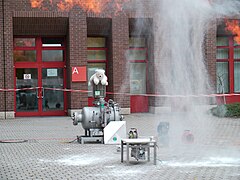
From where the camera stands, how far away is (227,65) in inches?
990

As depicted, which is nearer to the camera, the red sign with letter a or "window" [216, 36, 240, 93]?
the red sign with letter a

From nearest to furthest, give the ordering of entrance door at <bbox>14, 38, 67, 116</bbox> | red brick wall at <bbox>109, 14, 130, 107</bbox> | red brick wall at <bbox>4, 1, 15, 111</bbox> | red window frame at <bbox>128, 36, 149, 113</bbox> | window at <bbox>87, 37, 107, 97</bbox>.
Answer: red brick wall at <bbox>4, 1, 15, 111</bbox>, red brick wall at <bbox>109, 14, 130, 107</bbox>, entrance door at <bbox>14, 38, 67, 116</bbox>, window at <bbox>87, 37, 107, 97</bbox>, red window frame at <bbox>128, 36, 149, 113</bbox>

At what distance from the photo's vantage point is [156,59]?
23375mm

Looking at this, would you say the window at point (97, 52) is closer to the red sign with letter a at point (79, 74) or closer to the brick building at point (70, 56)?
the brick building at point (70, 56)

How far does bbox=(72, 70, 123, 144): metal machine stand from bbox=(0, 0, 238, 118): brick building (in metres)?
8.30

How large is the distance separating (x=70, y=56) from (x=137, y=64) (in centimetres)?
349

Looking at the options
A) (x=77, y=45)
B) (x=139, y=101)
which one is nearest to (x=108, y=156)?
(x=77, y=45)

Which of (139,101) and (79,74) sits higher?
(79,74)

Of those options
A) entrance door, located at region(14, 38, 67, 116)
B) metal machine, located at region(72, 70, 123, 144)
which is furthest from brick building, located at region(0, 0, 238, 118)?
metal machine, located at region(72, 70, 123, 144)

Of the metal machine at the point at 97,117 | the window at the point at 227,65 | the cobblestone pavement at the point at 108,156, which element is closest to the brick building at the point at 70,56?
the window at the point at 227,65

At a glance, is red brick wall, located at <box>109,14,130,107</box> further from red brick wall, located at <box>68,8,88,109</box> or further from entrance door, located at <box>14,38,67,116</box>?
entrance door, located at <box>14,38,67,116</box>

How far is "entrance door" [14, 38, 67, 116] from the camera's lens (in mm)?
23203

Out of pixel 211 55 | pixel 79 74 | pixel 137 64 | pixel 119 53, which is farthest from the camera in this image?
pixel 137 64

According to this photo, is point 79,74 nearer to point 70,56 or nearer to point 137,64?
point 70,56
